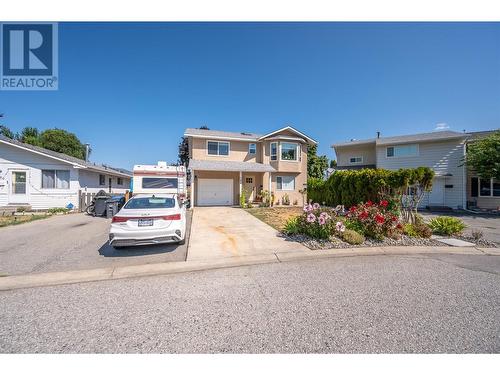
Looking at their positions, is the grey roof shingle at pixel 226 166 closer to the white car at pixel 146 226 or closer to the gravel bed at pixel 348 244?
the white car at pixel 146 226

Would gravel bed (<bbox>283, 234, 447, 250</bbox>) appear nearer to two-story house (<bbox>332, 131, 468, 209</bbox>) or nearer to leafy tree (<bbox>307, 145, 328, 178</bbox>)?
two-story house (<bbox>332, 131, 468, 209</bbox>)

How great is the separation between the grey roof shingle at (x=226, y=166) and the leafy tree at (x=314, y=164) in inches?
573

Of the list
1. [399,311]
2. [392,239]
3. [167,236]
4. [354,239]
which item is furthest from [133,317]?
[392,239]

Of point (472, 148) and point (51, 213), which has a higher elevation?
point (472, 148)

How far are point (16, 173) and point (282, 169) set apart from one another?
19.5m

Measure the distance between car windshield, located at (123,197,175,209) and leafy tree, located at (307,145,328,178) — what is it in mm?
26740

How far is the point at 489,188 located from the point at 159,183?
24986mm

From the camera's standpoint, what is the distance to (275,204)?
61.3 ft

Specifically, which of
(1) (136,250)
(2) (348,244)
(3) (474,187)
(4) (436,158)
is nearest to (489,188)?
(3) (474,187)

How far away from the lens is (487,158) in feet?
47.7

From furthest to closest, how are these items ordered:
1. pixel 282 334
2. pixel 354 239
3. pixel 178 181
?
1. pixel 178 181
2. pixel 354 239
3. pixel 282 334

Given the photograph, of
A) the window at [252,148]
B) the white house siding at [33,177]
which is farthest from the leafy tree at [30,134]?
the window at [252,148]

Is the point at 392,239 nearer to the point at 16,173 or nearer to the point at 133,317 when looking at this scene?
the point at 133,317

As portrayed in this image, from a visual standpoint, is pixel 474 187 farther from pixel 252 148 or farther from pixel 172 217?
pixel 172 217
